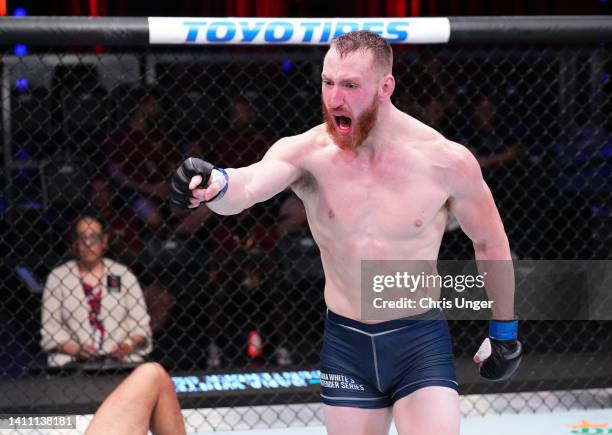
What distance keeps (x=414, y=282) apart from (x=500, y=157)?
1.69 m

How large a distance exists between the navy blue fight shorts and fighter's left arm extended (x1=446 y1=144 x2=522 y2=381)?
19 centimetres

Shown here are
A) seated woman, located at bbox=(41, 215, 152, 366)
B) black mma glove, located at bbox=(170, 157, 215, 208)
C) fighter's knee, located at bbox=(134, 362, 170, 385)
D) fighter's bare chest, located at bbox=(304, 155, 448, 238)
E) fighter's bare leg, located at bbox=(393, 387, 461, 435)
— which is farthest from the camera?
seated woman, located at bbox=(41, 215, 152, 366)

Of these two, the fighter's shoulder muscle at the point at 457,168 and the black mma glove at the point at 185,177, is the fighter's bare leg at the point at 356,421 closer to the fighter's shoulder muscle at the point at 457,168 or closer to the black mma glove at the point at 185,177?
the fighter's shoulder muscle at the point at 457,168

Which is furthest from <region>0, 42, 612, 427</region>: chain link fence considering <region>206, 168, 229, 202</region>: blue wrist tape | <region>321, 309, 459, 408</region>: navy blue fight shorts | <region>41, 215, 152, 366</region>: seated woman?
<region>206, 168, 229, 202</region>: blue wrist tape

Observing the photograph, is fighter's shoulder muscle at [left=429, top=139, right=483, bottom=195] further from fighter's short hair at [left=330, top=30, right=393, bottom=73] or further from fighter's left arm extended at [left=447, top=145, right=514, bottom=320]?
fighter's short hair at [left=330, top=30, right=393, bottom=73]

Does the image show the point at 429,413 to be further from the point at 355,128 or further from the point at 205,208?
the point at 205,208

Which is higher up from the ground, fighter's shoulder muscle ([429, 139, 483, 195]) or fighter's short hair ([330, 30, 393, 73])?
fighter's short hair ([330, 30, 393, 73])

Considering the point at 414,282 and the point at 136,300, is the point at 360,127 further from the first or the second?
the point at 136,300

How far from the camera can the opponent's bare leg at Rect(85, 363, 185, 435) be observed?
2.08m

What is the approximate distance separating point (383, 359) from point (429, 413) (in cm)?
18

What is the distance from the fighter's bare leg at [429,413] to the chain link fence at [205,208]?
1.39m

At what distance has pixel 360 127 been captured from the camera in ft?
6.86

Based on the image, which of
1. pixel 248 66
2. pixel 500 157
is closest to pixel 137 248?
pixel 248 66

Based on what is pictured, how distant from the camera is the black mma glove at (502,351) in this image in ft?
7.57
